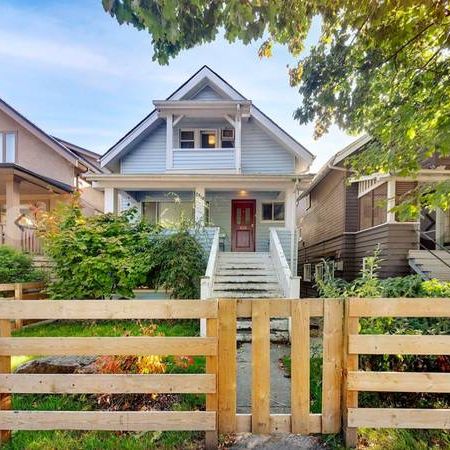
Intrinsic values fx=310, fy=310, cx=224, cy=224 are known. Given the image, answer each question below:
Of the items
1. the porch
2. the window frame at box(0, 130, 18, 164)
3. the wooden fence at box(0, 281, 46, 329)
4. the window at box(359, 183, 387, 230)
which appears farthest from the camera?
the window frame at box(0, 130, 18, 164)

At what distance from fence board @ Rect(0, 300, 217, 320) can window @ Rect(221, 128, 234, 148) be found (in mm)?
11080

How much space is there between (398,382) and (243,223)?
1083 centimetres

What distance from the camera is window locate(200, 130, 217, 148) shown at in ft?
42.6

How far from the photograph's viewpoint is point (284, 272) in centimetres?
745

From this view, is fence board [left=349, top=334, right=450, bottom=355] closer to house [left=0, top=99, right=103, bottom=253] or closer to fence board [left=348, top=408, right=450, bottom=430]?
fence board [left=348, top=408, right=450, bottom=430]

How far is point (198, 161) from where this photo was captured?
12.2 metres

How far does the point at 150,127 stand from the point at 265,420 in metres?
12.1

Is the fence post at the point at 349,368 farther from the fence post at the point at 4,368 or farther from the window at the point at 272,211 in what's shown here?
the window at the point at 272,211

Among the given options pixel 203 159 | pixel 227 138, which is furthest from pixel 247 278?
pixel 227 138

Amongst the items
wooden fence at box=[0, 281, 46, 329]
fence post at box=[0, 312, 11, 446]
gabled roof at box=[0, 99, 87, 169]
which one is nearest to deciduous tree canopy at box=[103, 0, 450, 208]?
fence post at box=[0, 312, 11, 446]

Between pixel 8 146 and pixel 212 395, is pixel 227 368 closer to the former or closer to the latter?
pixel 212 395

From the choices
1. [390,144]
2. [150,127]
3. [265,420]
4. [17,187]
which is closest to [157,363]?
[265,420]

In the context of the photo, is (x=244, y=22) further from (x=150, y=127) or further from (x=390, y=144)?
(x=150, y=127)

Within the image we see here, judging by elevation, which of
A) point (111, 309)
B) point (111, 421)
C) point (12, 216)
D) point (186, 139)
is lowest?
point (111, 421)
